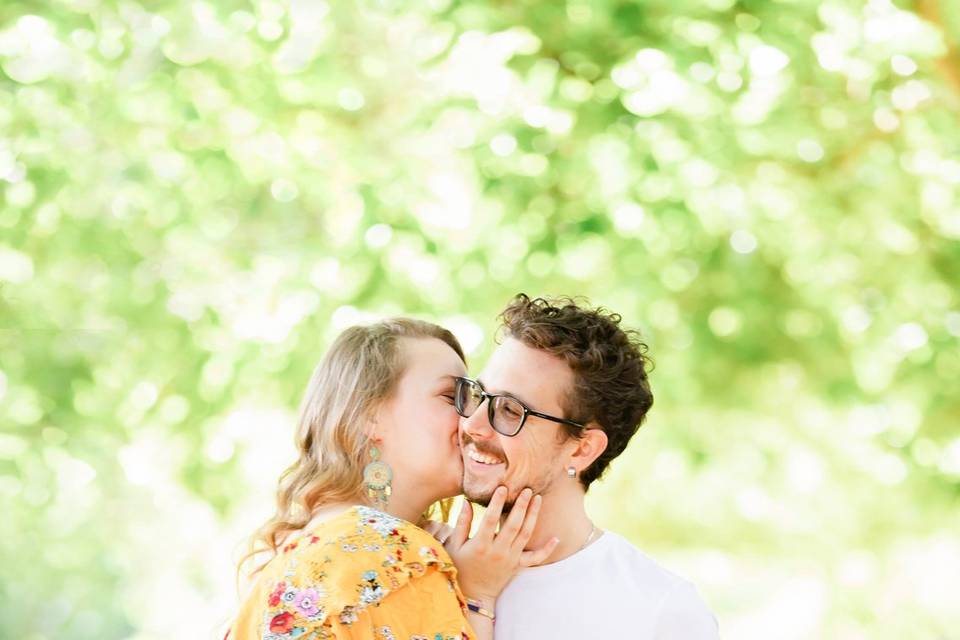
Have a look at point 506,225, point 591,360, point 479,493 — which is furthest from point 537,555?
point 506,225

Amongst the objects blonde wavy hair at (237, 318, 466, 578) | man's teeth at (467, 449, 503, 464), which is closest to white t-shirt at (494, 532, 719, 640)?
man's teeth at (467, 449, 503, 464)

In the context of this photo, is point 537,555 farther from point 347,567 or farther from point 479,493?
point 347,567

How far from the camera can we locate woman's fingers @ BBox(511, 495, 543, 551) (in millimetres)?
2277

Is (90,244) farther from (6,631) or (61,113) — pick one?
(6,631)

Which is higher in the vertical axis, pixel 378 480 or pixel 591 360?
pixel 591 360

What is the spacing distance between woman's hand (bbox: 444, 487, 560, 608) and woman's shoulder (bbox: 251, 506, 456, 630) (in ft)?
0.31

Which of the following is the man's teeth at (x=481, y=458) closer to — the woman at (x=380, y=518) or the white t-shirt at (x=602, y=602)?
the woman at (x=380, y=518)

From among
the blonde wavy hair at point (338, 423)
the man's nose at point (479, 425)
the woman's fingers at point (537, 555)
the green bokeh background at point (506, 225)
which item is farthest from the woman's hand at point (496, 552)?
the green bokeh background at point (506, 225)

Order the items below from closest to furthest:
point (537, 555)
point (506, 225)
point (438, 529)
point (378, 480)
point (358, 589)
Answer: point (358, 589) < point (537, 555) < point (378, 480) < point (438, 529) < point (506, 225)

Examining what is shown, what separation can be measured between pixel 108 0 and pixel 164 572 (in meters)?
2.31

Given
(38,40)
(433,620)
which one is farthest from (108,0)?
(433,620)

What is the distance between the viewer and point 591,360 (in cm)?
237

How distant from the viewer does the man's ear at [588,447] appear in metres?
2.40

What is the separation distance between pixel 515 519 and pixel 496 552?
72mm
